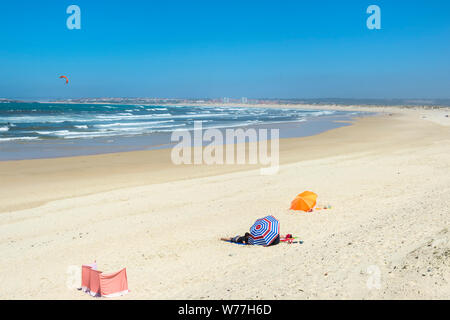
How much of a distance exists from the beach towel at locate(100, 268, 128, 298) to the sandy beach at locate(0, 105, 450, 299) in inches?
6.8

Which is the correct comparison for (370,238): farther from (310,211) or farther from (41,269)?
(41,269)

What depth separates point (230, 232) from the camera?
27.2 feet

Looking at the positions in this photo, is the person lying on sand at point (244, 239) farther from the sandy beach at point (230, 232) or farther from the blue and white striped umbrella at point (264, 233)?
the sandy beach at point (230, 232)

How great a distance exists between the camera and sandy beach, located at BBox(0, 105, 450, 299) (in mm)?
5391

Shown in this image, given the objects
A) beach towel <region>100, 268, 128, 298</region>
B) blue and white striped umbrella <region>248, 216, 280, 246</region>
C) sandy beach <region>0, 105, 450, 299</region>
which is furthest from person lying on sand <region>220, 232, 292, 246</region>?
beach towel <region>100, 268, 128, 298</region>

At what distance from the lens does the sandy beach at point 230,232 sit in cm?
539

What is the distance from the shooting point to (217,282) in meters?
Answer: 5.75

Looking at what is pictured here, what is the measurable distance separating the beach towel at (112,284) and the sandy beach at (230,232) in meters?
0.17

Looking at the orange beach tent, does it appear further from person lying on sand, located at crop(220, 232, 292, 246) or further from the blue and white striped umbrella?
the blue and white striped umbrella

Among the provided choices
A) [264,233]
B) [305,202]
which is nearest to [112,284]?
[264,233]

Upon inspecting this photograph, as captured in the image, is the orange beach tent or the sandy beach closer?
the sandy beach

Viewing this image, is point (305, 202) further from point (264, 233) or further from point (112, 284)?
point (112, 284)

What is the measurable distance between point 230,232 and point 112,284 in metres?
3.33
